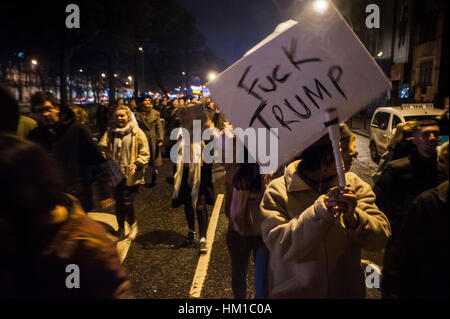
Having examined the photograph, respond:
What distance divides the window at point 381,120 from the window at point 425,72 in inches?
647

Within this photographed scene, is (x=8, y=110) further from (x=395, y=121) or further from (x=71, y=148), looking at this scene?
(x=395, y=121)

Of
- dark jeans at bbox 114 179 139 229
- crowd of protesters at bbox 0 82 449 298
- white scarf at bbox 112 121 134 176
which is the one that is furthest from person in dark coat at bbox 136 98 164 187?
crowd of protesters at bbox 0 82 449 298

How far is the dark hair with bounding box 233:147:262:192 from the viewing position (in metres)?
3.05

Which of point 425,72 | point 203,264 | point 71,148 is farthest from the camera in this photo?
point 425,72

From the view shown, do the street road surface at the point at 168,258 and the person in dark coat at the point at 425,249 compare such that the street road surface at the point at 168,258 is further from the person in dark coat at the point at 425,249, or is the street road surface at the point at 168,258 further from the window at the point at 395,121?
the window at the point at 395,121

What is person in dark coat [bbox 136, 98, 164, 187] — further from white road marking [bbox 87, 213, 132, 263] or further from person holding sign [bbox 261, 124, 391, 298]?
person holding sign [bbox 261, 124, 391, 298]

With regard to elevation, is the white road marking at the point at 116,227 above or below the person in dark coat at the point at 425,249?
below

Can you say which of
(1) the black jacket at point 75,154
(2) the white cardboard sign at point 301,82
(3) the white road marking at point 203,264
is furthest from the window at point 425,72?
(2) the white cardboard sign at point 301,82

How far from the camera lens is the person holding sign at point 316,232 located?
183 centimetres

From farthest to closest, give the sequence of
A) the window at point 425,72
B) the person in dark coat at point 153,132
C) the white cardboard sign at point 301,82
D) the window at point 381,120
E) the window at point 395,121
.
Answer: the window at point 425,72 < the window at point 381,120 < the window at point 395,121 < the person in dark coat at point 153,132 < the white cardboard sign at point 301,82

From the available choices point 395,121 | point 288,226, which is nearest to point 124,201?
point 288,226

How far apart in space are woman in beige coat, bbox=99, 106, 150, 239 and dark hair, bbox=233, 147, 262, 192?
2.47m

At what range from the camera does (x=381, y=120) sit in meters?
11.8

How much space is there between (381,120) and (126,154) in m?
9.13
